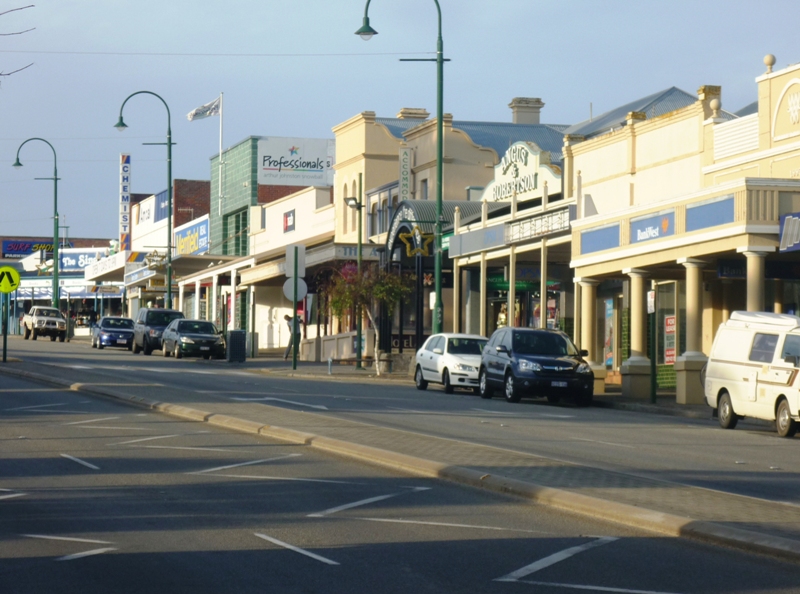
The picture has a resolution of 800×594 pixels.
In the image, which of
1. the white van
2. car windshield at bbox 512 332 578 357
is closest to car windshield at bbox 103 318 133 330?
car windshield at bbox 512 332 578 357

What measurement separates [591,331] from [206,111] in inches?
2049

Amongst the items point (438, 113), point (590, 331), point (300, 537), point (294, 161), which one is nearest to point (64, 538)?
point (300, 537)

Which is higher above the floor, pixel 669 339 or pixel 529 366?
pixel 669 339

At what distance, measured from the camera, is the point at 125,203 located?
10088 centimetres

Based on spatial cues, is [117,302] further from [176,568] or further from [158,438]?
[176,568]

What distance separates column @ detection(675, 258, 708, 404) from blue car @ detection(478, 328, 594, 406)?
2017mm

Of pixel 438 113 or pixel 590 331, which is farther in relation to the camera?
pixel 438 113

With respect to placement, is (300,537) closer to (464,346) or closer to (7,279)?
(464,346)

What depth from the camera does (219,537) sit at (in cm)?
928

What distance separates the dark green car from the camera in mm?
45125

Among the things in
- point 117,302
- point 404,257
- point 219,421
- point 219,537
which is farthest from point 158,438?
point 117,302

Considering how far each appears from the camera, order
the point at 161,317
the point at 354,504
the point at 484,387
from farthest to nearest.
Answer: the point at 161,317 < the point at 484,387 < the point at 354,504

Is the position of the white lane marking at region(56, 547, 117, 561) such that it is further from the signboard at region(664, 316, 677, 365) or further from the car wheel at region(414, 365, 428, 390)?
the signboard at region(664, 316, 677, 365)

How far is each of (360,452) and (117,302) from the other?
89.6 meters
